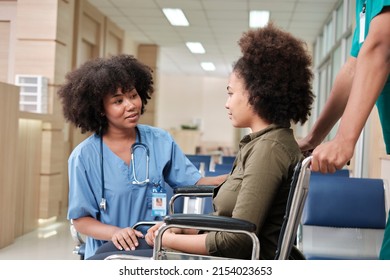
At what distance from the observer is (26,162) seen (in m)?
4.36

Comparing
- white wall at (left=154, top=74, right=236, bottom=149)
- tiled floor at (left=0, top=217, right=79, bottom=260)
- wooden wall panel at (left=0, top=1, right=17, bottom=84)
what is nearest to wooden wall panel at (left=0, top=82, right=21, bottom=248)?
tiled floor at (left=0, top=217, right=79, bottom=260)

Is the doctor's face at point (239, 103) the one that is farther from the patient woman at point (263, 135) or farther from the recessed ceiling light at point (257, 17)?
the recessed ceiling light at point (257, 17)

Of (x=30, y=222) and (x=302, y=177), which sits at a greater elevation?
(x=302, y=177)

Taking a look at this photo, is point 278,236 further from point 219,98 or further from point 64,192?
point 219,98

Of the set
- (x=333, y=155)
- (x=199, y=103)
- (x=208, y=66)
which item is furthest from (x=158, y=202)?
(x=199, y=103)

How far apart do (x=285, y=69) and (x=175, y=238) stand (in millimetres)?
523

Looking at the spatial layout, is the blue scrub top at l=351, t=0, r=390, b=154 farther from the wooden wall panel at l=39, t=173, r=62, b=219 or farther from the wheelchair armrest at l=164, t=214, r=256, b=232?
the wooden wall panel at l=39, t=173, r=62, b=219

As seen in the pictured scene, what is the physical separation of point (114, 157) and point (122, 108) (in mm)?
174

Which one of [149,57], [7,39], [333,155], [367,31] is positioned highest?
[149,57]

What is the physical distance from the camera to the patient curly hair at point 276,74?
1.28 meters

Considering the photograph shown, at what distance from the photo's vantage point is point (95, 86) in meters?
1.77

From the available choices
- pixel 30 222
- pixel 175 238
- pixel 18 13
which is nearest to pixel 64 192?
pixel 30 222

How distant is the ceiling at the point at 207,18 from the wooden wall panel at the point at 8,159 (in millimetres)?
2411

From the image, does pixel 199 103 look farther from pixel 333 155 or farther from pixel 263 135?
pixel 333 155
